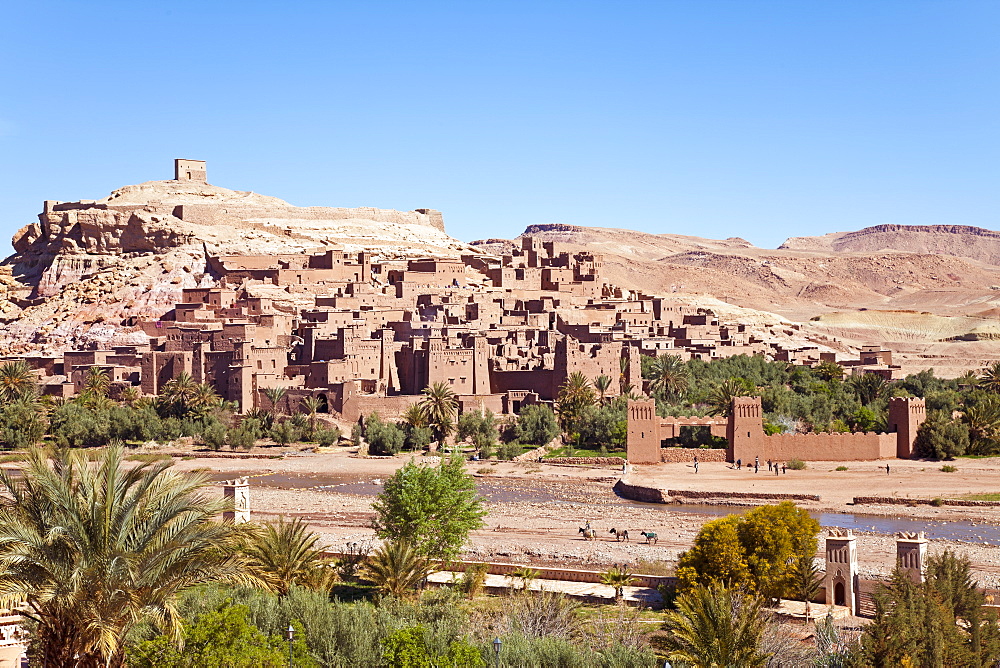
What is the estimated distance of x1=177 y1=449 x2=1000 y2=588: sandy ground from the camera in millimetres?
25062

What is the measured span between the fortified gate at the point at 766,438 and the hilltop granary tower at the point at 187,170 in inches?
2117

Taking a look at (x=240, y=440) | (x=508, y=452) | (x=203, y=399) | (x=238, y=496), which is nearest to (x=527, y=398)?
(x=508, y=452)

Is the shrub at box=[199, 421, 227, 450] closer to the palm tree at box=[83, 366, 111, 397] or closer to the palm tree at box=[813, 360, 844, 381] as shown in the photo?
the palm tree at box=[83, 366, 111, 397]

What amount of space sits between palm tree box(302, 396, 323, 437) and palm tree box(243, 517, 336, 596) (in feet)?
89.5

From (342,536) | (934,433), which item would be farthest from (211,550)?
(934,433)

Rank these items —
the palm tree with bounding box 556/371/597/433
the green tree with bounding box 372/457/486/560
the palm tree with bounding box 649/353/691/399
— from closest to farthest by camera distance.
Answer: the green tree with bounding box 372/457/486/560 → the palm tree with bounding box 556/371/597/433 → the palm tree with bounding box 649/353/691/399

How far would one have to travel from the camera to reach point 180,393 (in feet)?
148

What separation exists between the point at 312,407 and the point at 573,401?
8601 mm

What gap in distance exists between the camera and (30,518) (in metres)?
10.2

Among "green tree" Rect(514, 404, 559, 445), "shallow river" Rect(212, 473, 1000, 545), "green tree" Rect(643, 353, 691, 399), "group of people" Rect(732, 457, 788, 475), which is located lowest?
"shallow river" Rect(212, 473, 1000, 545)

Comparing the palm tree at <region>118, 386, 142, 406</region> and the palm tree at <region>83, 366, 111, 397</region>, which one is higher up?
the palm tree at <region>83, 366, 111, 397</region>

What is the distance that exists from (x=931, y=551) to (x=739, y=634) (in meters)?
13.9

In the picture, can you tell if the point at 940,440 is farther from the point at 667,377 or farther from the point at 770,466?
the point at 667,377

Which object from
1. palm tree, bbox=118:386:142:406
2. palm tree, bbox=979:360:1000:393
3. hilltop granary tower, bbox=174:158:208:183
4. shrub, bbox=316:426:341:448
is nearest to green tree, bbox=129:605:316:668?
shrub, bbox=316:426:341:448
